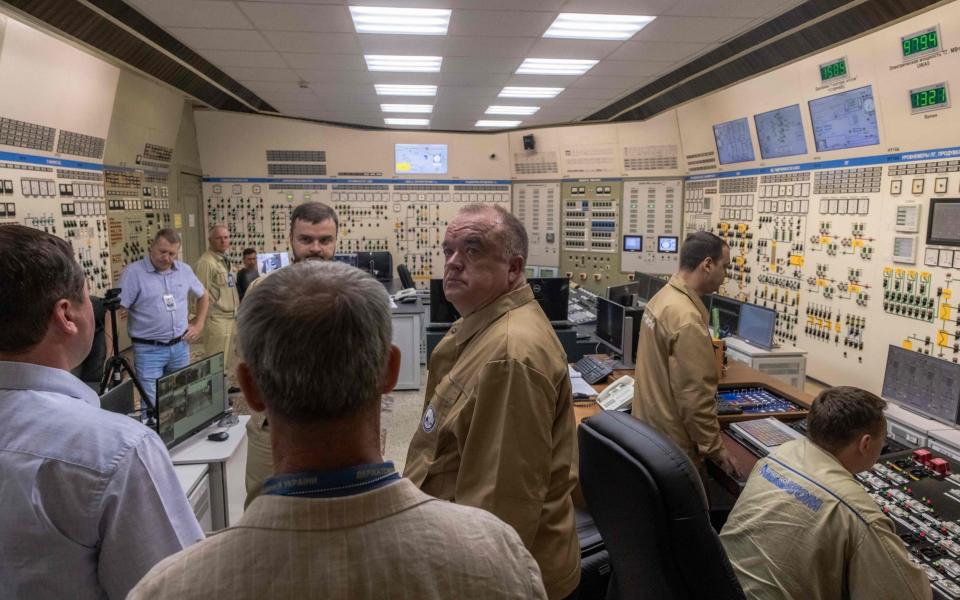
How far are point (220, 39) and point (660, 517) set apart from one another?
5059 millimetres

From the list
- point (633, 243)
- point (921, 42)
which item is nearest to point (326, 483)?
point (921, 42)

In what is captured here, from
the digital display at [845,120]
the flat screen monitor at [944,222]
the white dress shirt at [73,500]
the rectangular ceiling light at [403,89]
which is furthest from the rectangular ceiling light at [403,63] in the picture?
the white dress shirt at [73,500]

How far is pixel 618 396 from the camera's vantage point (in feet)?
10.4

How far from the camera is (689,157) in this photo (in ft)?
25.2

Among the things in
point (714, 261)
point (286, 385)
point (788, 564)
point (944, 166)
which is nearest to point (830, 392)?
point (788, 564)

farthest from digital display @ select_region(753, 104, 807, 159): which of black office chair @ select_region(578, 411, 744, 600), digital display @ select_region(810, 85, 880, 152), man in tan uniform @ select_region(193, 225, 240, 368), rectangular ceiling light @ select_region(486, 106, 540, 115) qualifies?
man in tan uniform @ select_region(193, 225, 240, 368)

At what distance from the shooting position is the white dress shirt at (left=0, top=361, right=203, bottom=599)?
0.98 metres

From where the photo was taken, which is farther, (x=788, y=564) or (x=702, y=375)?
(x=702, y=375)

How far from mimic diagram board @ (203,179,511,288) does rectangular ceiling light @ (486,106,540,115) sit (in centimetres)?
144

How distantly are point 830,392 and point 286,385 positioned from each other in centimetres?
177

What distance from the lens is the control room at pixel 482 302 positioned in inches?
28.6

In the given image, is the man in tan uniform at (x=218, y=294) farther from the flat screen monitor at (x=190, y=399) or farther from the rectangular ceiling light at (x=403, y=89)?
the flat screen monitor at (x=190, y=399)

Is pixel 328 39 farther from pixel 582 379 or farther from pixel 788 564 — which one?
pixel 788 564

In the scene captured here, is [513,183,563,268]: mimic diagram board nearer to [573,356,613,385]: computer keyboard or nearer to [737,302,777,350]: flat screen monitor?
[737,302,777,350]: flat screen monitor
